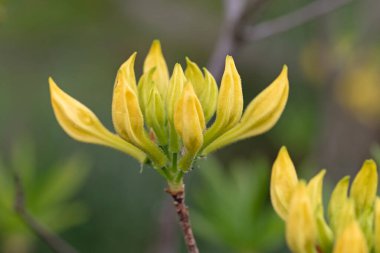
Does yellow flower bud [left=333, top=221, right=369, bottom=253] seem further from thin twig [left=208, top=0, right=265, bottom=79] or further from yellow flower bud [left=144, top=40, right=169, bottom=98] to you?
thin twig [left=208, top=0, right=265, bottom=79]

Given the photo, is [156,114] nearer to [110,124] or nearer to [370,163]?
[370,163]

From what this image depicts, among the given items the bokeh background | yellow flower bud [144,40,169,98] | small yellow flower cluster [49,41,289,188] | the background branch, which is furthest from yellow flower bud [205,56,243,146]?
the background branch

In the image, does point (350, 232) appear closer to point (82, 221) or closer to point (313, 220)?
point (313, 220)

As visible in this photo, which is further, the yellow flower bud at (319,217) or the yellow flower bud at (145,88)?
the yellow flower bud at (145,88)

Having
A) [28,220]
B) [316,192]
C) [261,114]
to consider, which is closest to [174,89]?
[261,114]

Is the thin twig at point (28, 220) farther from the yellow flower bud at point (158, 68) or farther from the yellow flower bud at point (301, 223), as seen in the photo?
the yellow flower bud at point (301, 223)

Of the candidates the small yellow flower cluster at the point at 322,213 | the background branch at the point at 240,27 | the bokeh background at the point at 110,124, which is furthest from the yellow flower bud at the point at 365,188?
the background branch at the point at 240,27

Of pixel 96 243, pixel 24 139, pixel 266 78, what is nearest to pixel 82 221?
pixel 96 243
